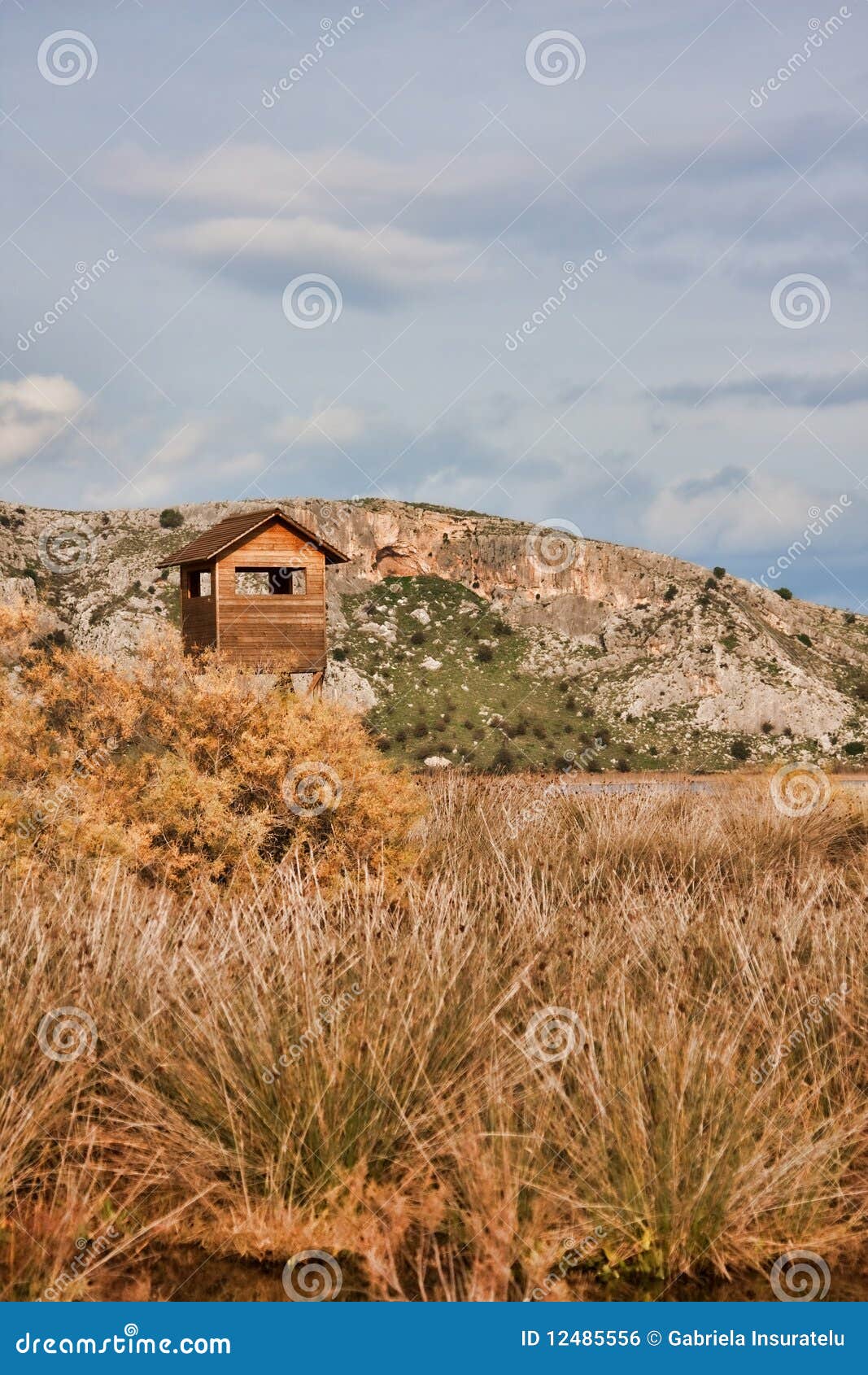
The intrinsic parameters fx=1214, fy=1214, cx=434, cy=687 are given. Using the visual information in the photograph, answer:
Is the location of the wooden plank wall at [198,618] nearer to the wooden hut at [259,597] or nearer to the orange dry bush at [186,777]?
the wooden hut at [259,597]

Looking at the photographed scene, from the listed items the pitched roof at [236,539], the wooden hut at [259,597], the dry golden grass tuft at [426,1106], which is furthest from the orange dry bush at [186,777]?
the pitched roof at [236,539]

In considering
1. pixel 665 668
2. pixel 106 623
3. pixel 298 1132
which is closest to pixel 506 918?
pixel 298 1132

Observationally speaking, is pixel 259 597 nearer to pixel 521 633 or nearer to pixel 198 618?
pixel 198 618

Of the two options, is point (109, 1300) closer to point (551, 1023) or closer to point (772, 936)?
point (551, 1023)

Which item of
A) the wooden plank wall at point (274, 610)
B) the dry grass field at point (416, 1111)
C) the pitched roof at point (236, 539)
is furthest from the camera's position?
the pitched roof at point (236, 539)

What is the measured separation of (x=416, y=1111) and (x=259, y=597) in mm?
22383

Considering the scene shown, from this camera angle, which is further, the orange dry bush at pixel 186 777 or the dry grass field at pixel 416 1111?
the orange dry bush at pixel 186 777

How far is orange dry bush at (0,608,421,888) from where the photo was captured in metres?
8.85

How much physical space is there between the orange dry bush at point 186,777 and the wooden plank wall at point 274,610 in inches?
580

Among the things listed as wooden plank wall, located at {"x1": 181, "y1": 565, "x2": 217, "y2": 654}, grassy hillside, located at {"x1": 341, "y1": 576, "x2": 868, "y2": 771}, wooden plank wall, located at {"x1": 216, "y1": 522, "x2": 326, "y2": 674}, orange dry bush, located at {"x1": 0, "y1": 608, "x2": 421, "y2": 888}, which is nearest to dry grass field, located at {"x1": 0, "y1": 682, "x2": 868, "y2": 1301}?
orange dry bush, located at {"x1": 0, "y1": 608, "x2": 421, "y2": 888}

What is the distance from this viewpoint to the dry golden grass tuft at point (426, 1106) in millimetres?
4484

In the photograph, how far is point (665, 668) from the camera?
72750 millimetres

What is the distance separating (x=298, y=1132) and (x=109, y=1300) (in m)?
0.88

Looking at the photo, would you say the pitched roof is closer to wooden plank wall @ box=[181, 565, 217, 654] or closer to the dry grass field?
wooden plank wall @ box=[181, 565, 217, 654]
